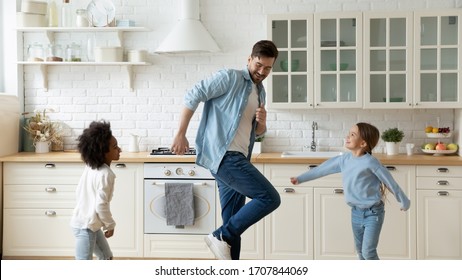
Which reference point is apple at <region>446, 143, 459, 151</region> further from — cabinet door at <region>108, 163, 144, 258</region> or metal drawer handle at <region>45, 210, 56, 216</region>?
metal drawer handle at <region>45, 210, 56, 216</region>

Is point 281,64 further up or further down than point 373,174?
further up

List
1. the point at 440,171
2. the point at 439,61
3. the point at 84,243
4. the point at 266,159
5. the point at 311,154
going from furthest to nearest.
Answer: the point at 311,154
the point at 439,61
the point at 266,159
the point at 440,171
the point at 84,243

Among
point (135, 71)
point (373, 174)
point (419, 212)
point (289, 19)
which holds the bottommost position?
point (419, 212)

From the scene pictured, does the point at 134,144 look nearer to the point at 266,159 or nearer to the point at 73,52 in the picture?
the point at 73,52

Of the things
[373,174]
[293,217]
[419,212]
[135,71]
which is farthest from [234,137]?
[135,71]

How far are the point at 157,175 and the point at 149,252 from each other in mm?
634

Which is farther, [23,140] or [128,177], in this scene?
[23,140]

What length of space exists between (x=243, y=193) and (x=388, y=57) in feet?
7.60

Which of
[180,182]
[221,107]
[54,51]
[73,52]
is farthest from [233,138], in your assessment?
[54,51]

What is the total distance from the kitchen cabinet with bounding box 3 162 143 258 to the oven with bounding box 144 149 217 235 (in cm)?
10

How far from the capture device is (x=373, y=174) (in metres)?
4.41

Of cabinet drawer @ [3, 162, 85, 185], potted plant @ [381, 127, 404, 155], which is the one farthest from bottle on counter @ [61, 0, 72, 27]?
potted plant @ [381, 127, 404, 155]

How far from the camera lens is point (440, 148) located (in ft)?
19.0

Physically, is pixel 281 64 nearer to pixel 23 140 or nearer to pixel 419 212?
pixel 419 212
